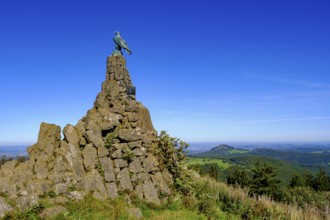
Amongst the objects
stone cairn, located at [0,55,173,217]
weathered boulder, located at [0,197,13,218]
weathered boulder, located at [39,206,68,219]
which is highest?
stone cairn, located at [0,55,173,217]

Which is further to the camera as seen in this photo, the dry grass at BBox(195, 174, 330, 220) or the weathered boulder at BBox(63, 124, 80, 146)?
the weathered boulder at BBox(63, 124, 80, 146)

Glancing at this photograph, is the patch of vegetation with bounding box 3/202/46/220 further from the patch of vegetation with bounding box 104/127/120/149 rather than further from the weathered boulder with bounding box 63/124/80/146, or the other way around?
the patch of vegetation with bounding box 104/127/120/149

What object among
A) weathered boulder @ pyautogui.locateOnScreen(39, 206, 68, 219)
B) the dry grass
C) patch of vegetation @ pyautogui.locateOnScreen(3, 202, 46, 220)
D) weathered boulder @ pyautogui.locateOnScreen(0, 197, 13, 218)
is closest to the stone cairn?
weathered boulder @ pyautogui.locateOnScreen(0, 197, 13, 218)

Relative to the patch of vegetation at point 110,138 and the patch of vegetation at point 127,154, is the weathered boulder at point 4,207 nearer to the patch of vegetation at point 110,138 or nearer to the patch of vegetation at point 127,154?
the patch of vegetation at point 110,138

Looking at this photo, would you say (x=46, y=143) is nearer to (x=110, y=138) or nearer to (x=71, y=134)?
(x=71, y=134)

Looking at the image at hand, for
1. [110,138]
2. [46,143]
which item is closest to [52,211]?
[46,143]

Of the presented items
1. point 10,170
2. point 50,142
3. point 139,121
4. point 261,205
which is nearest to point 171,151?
point 139,121

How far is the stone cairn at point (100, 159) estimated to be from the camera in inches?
763

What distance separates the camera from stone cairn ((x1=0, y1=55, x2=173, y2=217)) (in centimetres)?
1939

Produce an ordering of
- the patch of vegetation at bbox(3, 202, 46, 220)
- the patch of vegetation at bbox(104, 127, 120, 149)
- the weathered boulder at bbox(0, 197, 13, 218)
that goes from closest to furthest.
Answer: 1. the patch of vegetation at bbox(3, 202, 46, 220)
2. the weathered boulder at bbox(0, 197, 13, 218)
3. the patch of vegetation at bbox(104, 127, 120, 149)

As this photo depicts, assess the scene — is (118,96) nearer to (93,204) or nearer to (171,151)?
(171,151)

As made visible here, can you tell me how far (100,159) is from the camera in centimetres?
2283

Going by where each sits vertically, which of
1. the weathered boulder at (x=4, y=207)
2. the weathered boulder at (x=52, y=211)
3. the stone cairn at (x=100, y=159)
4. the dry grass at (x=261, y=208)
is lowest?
the dry grass at (x=261, y=208)

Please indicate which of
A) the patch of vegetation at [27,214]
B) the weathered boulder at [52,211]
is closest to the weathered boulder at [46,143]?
the patch of vegetation at [27,214]
